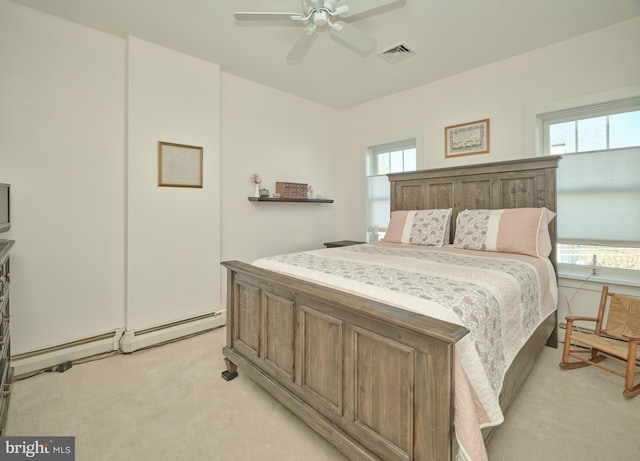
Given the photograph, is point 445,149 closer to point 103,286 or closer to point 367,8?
point 367,8

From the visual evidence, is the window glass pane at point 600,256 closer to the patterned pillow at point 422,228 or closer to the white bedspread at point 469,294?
the white bedspread at point 469,294

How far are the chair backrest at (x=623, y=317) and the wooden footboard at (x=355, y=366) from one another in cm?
206

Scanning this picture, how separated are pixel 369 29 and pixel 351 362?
261cm

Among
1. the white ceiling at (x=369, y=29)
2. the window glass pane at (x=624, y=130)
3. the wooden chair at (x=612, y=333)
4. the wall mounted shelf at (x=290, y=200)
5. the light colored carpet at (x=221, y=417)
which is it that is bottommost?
the light colored carpet at (x=221, y=417)

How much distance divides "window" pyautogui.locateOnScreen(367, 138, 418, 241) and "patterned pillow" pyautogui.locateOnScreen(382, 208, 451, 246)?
86cm

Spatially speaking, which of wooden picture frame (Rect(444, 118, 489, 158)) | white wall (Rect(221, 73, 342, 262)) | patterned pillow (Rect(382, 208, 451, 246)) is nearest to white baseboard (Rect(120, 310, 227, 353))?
white wall (Rect(221, 73, 342, 262))

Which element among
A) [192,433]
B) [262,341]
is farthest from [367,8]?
[192,433]

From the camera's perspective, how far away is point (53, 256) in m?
2.34

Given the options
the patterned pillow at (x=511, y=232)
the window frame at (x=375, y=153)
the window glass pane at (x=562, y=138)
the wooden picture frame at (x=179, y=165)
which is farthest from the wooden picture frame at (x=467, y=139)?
the wooden picture frame at (x=179, y=165)

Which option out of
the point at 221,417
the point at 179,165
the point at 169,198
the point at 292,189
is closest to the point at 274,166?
the point at 292,189

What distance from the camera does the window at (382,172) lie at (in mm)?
3979

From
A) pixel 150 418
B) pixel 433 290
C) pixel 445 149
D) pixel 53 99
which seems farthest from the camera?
pixel 445 149

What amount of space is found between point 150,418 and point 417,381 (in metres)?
1.57

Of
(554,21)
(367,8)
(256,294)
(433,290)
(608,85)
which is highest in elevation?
(554,21)
